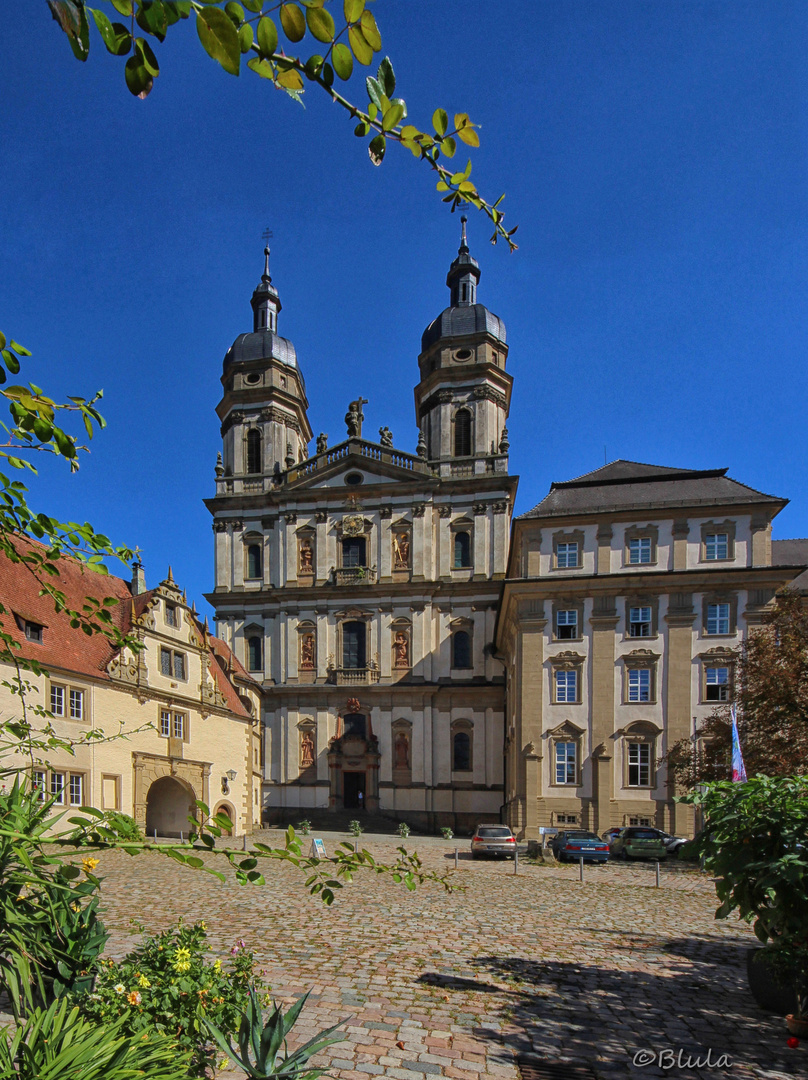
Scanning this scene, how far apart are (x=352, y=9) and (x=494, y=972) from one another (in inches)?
439

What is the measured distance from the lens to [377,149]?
2260 millimetres

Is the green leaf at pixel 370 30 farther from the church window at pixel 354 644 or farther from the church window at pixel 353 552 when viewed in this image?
the church window at pixel 353 552

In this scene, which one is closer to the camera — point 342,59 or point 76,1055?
point 342,59

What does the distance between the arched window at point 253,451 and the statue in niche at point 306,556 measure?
7000mm

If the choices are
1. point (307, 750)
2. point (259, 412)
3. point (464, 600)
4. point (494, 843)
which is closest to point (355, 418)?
point (259, 412)

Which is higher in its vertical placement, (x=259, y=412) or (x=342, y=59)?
(x=259, y=412)

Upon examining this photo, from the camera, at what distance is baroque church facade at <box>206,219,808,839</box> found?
104 ft

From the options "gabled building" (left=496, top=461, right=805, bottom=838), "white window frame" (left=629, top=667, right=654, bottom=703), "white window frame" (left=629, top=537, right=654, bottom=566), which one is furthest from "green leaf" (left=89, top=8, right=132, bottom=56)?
"white window frame" (left=629, top=667, right=654, bottom=703)

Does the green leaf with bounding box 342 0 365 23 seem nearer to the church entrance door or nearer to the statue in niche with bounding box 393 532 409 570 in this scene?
the statue in niche with bounding box 393 532 409 570

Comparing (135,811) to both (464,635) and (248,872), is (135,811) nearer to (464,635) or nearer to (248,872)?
(464,635)

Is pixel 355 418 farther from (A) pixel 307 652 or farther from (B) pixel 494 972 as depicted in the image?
(B) pixel 494 972

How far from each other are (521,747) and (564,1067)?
87.5 ft

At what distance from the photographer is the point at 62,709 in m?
22.7

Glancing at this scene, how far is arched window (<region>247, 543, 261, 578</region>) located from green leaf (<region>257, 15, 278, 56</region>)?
45.2 metres
